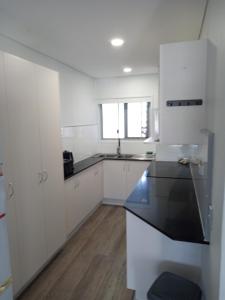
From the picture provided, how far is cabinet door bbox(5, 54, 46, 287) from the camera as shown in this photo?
184 centimetres

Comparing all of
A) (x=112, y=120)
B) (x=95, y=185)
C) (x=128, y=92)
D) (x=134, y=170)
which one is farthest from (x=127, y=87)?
(x=95, y=185)

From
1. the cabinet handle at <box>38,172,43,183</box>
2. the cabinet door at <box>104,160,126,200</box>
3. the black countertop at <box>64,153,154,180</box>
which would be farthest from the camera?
the cabinet door at <box>104,160,126,200</box>

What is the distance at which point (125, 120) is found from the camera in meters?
4.62

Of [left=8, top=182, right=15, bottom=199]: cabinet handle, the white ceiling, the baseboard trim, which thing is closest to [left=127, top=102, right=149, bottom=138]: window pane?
the baseboard trim

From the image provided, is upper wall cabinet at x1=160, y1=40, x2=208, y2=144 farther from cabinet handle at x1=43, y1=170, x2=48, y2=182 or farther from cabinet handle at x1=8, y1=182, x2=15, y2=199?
cabinet handle at x1=8, y1=182, x2=15, y2=199

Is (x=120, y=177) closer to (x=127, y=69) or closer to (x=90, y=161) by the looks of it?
(x=90, y=161)

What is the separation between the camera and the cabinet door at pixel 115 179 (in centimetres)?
407

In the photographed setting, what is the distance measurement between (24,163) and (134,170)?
2.36 metres

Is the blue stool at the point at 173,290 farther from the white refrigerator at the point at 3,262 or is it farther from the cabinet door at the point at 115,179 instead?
the cabinet door at the point at 115,179

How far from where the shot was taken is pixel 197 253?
64.3 inches

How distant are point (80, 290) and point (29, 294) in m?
0.48

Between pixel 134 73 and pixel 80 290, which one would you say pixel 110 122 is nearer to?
pixel 134 73

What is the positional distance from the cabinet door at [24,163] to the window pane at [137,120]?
2712 mm

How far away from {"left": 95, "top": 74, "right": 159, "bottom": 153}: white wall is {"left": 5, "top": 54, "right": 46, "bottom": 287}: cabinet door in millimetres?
2610
